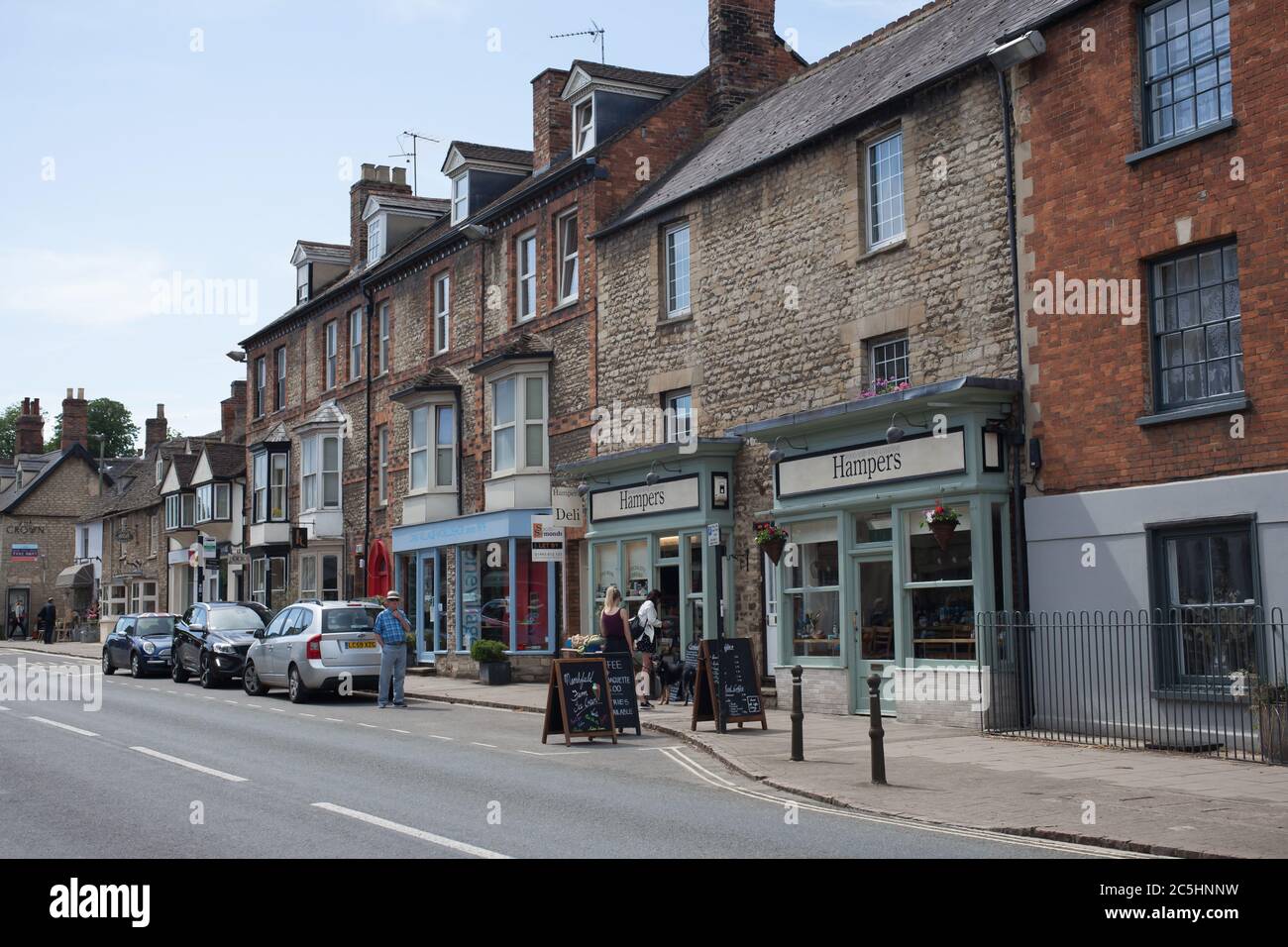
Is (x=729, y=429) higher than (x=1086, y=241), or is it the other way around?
(x=1086, y=241)

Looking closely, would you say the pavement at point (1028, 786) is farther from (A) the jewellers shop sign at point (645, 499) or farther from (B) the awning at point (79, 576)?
(B) the awning at point (79, 576)

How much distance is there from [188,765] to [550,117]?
66.1 feet

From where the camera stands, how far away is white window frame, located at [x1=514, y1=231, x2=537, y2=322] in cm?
2869

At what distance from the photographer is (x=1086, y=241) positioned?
15.9m

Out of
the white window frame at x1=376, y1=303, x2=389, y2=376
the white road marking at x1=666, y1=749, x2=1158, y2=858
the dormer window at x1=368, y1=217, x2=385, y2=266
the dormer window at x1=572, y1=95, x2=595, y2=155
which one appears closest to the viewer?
the white road marking at x1=666, y1=749, x2=1158, y2=858

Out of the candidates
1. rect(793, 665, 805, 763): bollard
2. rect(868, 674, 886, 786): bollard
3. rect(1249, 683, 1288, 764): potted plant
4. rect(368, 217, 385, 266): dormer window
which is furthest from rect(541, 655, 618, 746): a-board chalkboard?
rect(368, 217, 385, 266): dormer window

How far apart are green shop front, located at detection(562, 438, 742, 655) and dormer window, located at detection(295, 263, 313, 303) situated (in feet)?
67.1

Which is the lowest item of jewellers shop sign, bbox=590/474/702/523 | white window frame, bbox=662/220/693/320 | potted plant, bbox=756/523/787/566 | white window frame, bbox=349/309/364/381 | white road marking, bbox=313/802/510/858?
white road marking, bbox=313/802/510/858

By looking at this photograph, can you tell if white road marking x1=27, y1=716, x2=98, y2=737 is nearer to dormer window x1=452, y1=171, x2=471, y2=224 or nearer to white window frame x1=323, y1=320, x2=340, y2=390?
dormer window x1=452, y1=171, x2=471, y2=224

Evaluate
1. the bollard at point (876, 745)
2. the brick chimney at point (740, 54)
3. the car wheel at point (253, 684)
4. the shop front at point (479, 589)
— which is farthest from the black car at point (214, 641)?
the bollard at point (876, 745)

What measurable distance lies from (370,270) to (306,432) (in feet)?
17.4

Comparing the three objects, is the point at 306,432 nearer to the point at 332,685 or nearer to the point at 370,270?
the point at 370,270

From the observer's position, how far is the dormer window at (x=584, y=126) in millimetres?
28045
